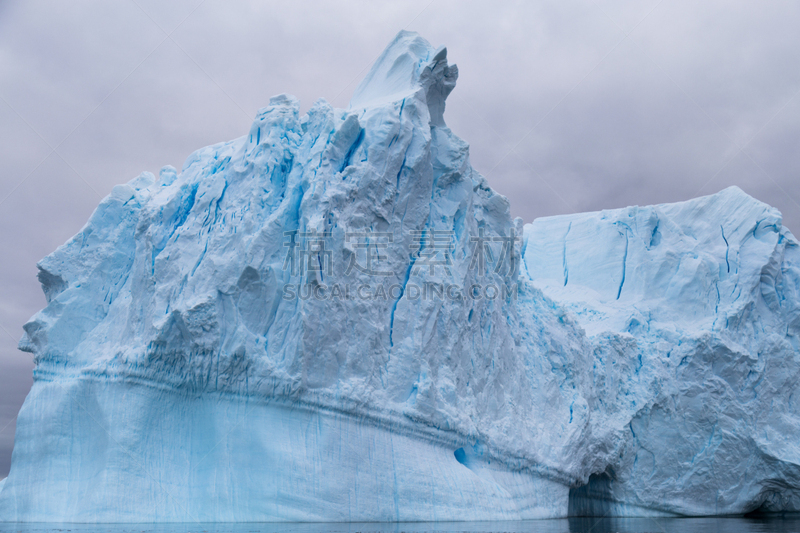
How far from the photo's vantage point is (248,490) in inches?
301

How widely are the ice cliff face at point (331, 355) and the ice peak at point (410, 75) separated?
0.03 metres

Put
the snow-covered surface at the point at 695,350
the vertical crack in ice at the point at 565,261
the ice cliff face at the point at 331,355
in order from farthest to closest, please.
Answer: the vertical crack in ice at the point at 565,261
the snow-covered surface at the point at 695,350
the ice cliff face at the point at 331,355

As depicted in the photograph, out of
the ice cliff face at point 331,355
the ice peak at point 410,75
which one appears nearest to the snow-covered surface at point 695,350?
the ice cliff face at point 331,355

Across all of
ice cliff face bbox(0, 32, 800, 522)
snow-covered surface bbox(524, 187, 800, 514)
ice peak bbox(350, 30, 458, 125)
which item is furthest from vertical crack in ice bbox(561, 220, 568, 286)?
ice peak bbox(350, 30, 458, 125)

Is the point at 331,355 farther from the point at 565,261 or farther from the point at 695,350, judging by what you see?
the point at 565,261

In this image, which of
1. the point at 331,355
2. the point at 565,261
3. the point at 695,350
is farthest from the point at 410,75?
the point at 695,350

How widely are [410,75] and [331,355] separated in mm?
4447

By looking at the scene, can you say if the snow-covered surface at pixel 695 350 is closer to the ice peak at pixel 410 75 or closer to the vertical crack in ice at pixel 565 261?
the vertical crack in ice at pixel 565 261

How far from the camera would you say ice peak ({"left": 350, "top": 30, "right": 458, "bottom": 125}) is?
9961 mm

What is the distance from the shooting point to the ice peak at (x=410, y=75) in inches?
392

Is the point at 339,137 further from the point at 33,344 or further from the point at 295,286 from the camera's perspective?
the point at 33,344

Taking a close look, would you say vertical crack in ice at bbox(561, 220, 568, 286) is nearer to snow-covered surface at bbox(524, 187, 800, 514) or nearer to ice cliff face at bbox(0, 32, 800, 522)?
snow-covered surface at bbox(524, 187, 800, 514)

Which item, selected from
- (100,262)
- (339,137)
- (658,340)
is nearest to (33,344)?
(100,262)

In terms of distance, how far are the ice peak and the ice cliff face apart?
0.03 meters
